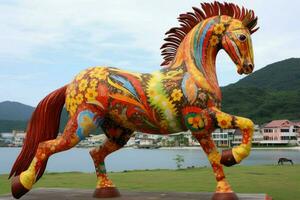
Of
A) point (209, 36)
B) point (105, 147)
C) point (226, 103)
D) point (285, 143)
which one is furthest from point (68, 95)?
point (226, 103)

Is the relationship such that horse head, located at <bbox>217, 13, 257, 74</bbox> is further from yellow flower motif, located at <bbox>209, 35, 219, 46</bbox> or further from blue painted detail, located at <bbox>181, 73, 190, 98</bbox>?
blue painted detail, located at <bbox>181, 73, 190, 98</bbox>

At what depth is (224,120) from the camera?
4.71 m

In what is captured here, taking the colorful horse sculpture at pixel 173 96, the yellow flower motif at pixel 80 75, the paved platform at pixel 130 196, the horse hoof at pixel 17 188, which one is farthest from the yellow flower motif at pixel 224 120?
the horse hoof at pixel 17 188

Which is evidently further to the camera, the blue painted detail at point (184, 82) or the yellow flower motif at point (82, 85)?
the yellow flower motif at point (82, 85)

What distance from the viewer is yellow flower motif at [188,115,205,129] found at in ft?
15.8

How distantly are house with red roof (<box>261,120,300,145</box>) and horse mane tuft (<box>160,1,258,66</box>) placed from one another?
76.6 m

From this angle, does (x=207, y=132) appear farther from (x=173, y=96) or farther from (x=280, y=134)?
(x=280, y=134)

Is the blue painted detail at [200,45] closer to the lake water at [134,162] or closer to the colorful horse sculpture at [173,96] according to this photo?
the colorful horse sculpture at [173,96]

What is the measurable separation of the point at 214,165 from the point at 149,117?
0.96m

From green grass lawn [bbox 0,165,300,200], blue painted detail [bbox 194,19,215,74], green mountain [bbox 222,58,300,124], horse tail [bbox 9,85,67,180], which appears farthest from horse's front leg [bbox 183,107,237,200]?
green mountain [bbox 222,58,300,124]

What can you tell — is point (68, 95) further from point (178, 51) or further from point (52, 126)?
point (178, 51)

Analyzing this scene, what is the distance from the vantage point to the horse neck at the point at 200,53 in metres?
5.10

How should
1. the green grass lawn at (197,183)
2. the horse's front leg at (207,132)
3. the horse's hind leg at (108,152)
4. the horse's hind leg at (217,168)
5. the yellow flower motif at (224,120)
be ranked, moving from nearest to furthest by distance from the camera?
the yellow flower motif at (224,120), the horse's front leg at (207,132), the horse's hind leg at (217,168), the horse's hind leg at (108,152), the green grass lawn at (197,183)

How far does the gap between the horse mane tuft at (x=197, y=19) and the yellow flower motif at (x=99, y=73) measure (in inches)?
32.0
